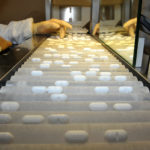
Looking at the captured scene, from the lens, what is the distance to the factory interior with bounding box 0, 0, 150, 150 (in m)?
0.37

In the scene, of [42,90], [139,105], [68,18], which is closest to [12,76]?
[42,90]

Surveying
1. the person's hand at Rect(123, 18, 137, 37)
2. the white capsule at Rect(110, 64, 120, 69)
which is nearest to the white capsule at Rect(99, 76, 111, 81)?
the white capsule at Rect(110, 64, 120, 69)

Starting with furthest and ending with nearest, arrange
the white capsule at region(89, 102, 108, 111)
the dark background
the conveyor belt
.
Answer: the dark background < the white capsule at region(89, 102, 108, 111) < the conveyor belt

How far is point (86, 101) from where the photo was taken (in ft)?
1.76

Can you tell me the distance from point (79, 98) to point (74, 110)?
7 centimetres

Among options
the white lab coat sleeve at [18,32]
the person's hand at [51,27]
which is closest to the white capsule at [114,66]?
the person's hand at [51,27]

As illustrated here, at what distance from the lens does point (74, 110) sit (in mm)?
494

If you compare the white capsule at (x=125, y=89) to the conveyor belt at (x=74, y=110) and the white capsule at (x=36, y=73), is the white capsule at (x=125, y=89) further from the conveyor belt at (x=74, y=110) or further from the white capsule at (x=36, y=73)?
the white capsule at (x=36, y=73)

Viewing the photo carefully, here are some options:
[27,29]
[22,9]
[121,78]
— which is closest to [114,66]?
[121,78]

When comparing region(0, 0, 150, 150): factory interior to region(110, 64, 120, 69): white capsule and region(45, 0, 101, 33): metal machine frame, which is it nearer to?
region(110, 64, 120, 69): white capsule

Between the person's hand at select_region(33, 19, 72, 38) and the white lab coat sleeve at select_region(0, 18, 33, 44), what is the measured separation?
0.07 meters

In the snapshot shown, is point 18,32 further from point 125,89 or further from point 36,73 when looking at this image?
point 125,89

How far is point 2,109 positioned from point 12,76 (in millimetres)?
225

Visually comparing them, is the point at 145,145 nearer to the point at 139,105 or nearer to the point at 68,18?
the point at 139,105
